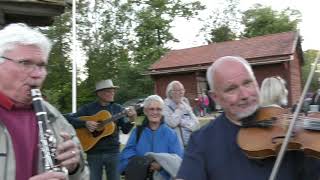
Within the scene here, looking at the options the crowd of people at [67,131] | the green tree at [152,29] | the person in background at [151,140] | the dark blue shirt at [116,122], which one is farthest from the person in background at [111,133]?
the green tree at [152,29]

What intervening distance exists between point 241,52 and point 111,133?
24346 millimetres

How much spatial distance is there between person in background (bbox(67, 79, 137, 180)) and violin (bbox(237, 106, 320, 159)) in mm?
4020

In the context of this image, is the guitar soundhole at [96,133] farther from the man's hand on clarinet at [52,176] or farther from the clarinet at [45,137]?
the man's hand on clarinet at [52,176]

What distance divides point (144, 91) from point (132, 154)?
103 ft

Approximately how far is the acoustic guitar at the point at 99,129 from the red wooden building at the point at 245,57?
2121 centimetres

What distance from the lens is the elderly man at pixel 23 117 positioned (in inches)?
78.2

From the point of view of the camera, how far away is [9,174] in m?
1.98

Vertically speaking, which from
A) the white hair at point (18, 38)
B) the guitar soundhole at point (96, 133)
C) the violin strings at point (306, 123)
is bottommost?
the guitar soundhole at point (96, 133)

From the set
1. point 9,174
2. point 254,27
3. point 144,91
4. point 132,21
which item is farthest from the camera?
point 254,27

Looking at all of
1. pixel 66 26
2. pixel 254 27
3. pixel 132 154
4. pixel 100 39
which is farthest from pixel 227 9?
Answer: pixel 132 154

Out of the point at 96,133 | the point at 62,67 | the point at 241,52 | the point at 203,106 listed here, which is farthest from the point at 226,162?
the point at 241,52

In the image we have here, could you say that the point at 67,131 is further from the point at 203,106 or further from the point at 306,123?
the point at 203,106

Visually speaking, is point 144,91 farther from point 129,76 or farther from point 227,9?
point 227,9

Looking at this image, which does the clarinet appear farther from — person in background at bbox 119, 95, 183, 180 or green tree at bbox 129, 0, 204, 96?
green tree at bbox 129, 0, 204, 96
